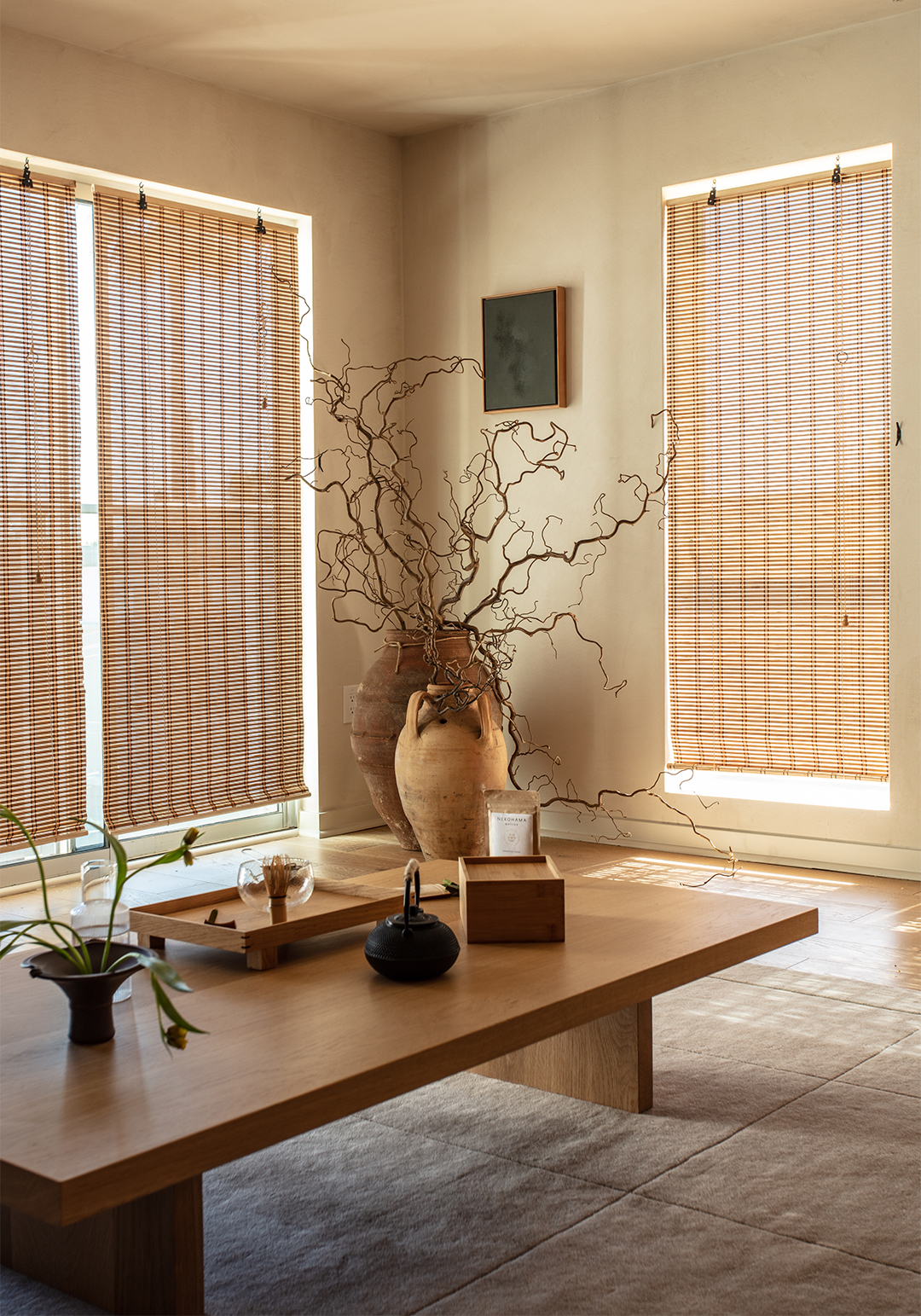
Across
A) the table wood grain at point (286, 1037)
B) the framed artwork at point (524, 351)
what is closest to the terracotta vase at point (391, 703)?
the framed artwork at point (524, 351)

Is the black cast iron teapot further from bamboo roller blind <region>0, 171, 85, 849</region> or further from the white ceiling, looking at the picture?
the white ceiling

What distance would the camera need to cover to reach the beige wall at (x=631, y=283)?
4.33 meters

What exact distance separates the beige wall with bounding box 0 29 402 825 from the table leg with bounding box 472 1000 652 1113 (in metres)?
2.86

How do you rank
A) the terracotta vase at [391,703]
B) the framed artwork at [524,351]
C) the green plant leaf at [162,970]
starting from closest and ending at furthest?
the green plant leaf at [162,970] → the terracotta vase at [391,703] → the framed artwork at [524,351]

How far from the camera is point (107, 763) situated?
4613mm

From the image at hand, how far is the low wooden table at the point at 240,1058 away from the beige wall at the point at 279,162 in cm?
303

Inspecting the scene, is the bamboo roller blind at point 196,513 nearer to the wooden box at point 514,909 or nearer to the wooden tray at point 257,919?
the wooden tray at point 257,919

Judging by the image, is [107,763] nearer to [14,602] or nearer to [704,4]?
[14,602]

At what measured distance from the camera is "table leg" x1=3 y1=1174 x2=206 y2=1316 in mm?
1581

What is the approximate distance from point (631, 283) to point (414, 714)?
181cm

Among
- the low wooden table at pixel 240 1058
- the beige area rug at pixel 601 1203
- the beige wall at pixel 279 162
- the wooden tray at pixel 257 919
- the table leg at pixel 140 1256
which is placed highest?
the beige wall at pixel 279 162

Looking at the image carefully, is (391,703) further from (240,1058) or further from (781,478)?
(240,1058)

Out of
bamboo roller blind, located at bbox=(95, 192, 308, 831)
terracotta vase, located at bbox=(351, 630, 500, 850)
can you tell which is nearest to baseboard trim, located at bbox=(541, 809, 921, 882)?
terracotta vase, located at bbox=(351, 630, 500, 850)

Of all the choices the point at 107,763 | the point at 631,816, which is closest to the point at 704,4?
the point at 631,816
